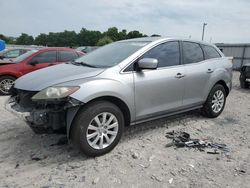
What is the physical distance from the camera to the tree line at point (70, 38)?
60778 mm

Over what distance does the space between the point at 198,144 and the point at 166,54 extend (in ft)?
5.19

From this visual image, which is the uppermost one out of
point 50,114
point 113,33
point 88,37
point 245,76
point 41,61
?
point 113,33

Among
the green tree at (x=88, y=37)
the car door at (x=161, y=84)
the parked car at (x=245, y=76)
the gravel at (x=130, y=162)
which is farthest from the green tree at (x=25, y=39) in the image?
the car door at (x=161, y=84)

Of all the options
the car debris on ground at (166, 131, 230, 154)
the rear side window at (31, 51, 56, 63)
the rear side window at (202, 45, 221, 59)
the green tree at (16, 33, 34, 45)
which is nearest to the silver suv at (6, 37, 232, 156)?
the rear side window at (202, 45, 221, 59)

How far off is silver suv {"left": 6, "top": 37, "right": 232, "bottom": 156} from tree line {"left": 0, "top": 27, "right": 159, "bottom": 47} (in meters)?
54.4

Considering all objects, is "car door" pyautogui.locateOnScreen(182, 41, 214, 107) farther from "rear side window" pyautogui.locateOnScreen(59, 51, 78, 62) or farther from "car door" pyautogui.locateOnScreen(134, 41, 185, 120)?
"rear side window" pyautogui.locateOnScreen(59, 51, 78, 62)

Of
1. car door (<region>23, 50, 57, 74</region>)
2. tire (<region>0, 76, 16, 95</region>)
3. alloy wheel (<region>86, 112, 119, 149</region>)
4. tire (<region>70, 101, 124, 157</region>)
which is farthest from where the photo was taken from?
car door (<region>23, 50, 57, 74</region>)

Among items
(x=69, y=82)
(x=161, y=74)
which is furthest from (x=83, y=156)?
(x=161, y=74)

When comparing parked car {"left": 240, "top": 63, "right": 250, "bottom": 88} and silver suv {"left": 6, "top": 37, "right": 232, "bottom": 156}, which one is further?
parked car {"left": 240, "top": 63, "right": 250, "bottom": 88}

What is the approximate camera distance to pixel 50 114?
3236mm

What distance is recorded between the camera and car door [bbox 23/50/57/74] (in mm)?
7801

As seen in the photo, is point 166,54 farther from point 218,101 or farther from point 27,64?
point 27,64

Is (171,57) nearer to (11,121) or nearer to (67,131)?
(67,131)

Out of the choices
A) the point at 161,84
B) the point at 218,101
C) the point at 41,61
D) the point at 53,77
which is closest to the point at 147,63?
the point at 161,84
